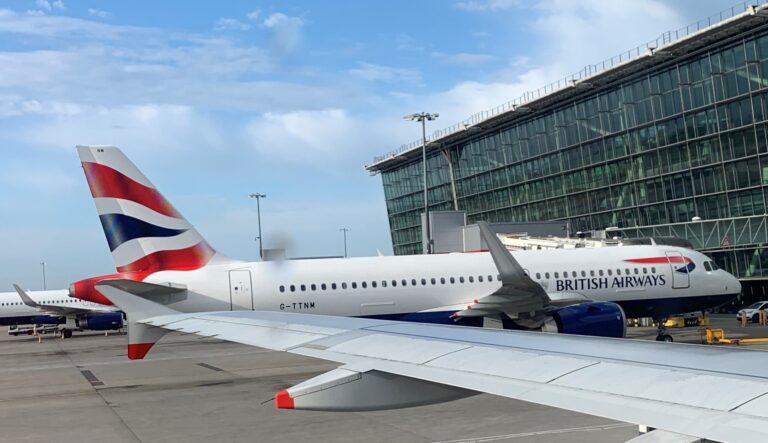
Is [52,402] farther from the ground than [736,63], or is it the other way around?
[736,63]

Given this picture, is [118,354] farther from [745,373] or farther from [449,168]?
[449,168]

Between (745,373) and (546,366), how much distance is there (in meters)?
1.22

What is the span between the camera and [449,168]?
87.2m

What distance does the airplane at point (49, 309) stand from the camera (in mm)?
43650

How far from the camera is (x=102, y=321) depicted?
4238 cm

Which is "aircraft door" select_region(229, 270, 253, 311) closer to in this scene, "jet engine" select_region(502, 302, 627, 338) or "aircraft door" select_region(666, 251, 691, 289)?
"jet engine" select_region(502, 302, 627, 338)

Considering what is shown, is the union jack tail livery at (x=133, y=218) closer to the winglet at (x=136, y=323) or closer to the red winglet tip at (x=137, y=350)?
the winglet at (x=136, y=323)

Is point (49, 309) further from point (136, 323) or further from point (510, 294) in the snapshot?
point (136, 323)

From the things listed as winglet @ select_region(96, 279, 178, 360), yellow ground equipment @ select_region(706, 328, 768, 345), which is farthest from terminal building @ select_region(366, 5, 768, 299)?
winglet @ select_region(96, 279, 178, 360)

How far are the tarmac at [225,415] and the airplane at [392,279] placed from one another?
2.17m

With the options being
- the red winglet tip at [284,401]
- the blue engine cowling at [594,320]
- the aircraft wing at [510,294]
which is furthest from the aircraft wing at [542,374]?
the blue engine cowling at [594,320]

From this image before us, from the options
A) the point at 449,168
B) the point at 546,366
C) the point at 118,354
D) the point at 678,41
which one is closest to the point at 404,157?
the point at 449,168

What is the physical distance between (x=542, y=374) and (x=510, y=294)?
51.6 ft

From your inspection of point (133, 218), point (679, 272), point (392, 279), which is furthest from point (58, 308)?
A: point (679, 272)
